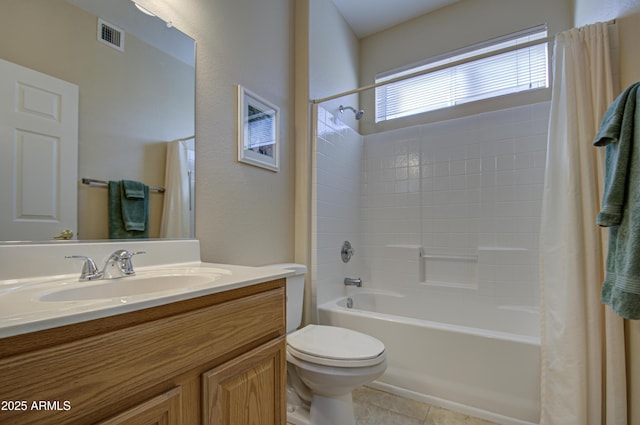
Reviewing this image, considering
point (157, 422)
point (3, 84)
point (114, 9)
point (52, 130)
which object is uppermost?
point (114, 9)

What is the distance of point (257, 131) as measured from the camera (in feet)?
5.58

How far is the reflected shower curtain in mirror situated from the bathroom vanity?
0.48 m

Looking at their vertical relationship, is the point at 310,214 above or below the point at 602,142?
below

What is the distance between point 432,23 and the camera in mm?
2617

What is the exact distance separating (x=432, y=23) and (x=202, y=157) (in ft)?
7.96

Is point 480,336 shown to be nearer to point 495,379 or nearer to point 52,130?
point 495,379

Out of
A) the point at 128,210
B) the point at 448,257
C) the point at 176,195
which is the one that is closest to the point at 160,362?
the point at 128,210

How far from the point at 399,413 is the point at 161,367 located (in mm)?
1402

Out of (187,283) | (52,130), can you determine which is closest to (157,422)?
(187,283)

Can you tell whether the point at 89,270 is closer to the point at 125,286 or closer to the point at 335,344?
the point at 125,286

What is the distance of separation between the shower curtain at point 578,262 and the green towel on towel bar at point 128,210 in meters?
1.79

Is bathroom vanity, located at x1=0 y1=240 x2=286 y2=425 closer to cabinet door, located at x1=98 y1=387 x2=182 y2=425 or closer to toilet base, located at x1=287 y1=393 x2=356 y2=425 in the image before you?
cabinet door, located at x1=98 y1=387 x2=182 y2=425

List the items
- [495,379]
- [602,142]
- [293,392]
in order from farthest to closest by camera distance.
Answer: [293,392] < [495,379] < [602,142]

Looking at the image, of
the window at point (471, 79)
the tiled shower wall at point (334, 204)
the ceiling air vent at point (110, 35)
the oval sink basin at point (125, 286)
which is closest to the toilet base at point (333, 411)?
the tiled shower wall at point (334, 204)
